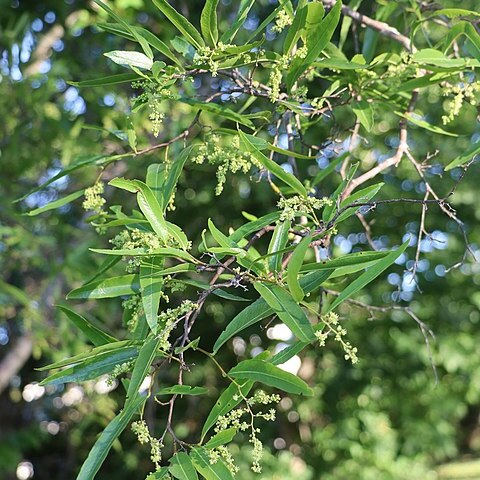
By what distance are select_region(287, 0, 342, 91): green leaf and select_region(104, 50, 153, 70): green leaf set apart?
7.6 inches

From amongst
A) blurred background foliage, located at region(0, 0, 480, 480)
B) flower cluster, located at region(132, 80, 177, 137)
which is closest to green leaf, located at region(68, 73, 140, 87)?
flower cluster, located at region(132, 80, 177, 137)

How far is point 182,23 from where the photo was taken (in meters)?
0.90

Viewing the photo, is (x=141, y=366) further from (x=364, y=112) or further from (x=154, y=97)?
(x=364, y=112)

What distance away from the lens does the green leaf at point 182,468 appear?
0.77 metres

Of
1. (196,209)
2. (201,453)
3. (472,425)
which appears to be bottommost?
(472,425)

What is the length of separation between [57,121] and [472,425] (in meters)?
6.69

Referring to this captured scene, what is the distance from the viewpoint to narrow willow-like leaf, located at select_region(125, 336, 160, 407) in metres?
0.75

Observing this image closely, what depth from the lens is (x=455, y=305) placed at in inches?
189

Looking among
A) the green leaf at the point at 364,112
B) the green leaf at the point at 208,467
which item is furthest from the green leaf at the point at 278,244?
the green leaf at the point at 364,112

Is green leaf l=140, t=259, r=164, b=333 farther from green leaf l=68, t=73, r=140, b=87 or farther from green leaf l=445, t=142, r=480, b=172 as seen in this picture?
green leaf l=445, t=142, r=480, b=172

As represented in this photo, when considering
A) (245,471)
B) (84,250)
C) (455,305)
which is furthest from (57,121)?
(455,305)

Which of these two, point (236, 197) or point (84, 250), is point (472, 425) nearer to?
point (236, 197)

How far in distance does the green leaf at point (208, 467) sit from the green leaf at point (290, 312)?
0.57ft

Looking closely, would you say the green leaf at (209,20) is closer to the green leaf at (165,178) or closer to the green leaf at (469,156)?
the green leaf at (165,178)
